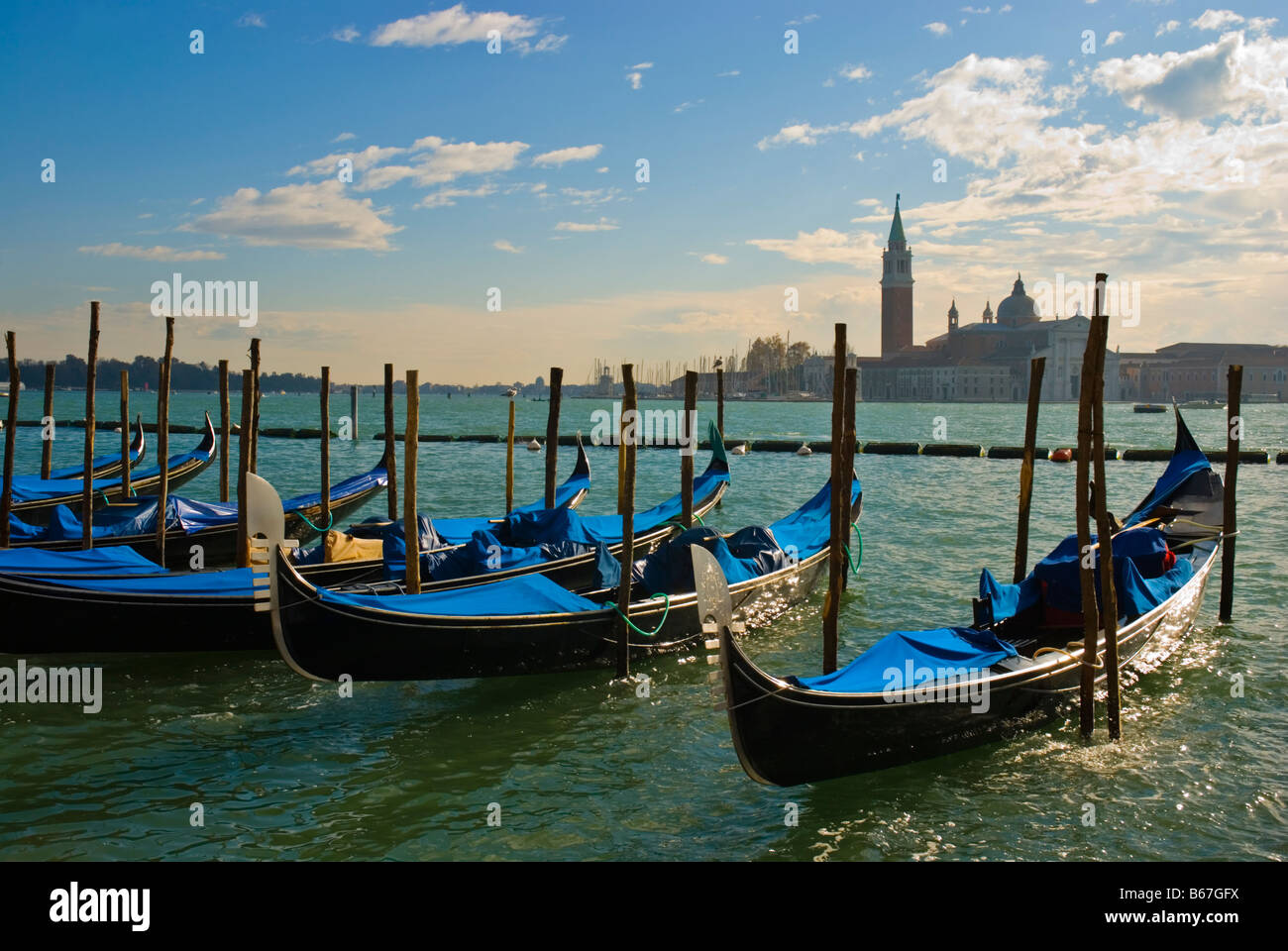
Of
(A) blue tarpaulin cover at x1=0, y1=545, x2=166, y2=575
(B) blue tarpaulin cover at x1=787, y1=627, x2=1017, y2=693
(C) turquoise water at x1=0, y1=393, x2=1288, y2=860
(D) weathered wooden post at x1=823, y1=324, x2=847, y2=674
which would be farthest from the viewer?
(A) blue tarpaulin cover at x1=0, y1=545, x2=166, y2=575

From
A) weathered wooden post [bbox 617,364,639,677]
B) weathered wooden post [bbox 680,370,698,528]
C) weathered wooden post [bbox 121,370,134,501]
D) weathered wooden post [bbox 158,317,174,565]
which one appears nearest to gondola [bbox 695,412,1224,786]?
weathered wooden post [bbox 617,364,639,677]

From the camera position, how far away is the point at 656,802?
14.8 ft

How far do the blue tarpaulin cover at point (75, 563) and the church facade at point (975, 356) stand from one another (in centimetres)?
8746

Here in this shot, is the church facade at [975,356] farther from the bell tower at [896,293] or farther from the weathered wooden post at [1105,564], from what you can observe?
the weathered wooden post at [1105,564]

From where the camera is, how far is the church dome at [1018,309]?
9756 cm

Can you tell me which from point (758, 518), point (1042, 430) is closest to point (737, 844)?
point (758, 518)

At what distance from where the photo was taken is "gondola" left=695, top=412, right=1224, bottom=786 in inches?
167

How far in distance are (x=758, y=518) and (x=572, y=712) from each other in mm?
9832

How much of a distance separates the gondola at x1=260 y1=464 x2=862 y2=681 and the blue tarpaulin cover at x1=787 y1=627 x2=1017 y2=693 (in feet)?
3.89

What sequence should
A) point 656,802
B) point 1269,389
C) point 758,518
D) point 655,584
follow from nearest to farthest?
point 656,802 → point 655,584 → point 758,518 → point 1269,389

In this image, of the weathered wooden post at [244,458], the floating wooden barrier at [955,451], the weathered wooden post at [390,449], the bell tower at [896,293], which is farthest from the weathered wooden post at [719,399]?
the bell tower at [896,293]

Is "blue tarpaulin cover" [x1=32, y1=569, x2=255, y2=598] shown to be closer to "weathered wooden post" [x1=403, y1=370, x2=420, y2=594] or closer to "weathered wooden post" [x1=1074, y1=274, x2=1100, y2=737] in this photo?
"weathered wooden post" [x1=403, y1=370, x2=420, y2=594]

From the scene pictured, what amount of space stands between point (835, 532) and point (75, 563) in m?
5.06
